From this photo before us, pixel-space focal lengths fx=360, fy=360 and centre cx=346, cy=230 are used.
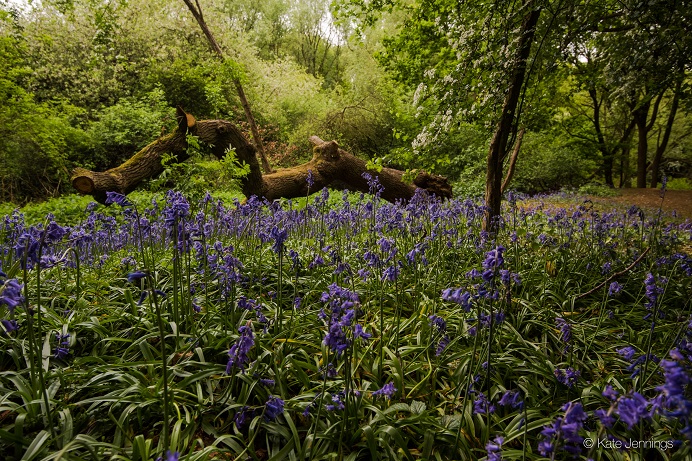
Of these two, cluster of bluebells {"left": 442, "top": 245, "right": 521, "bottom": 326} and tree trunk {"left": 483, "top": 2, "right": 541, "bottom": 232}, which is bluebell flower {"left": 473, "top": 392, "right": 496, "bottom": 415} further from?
tree trunk {"left": 483, "top": 2, "right": 541, "bottom": 232}

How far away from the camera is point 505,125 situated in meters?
4.20

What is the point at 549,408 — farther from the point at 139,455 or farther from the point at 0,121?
the point at 0,121

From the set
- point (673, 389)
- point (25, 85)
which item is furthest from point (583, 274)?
point (25, 85)

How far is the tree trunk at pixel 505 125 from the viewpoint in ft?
12.4

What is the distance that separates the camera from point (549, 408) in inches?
89.0

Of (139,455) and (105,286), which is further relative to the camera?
(105,286)

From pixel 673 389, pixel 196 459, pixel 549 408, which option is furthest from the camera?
pixel 549 408

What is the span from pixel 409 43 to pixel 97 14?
6186 millimetres

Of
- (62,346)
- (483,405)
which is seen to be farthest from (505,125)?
(62,346)

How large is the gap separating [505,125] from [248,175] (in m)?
6.01

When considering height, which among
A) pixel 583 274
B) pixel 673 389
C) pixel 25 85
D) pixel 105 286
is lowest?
pixel 105 286

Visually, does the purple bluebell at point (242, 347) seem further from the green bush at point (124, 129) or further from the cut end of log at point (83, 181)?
the green bush at point (124, 129)

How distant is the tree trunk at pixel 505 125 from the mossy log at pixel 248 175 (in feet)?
7.93

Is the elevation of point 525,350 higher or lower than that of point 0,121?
lower
